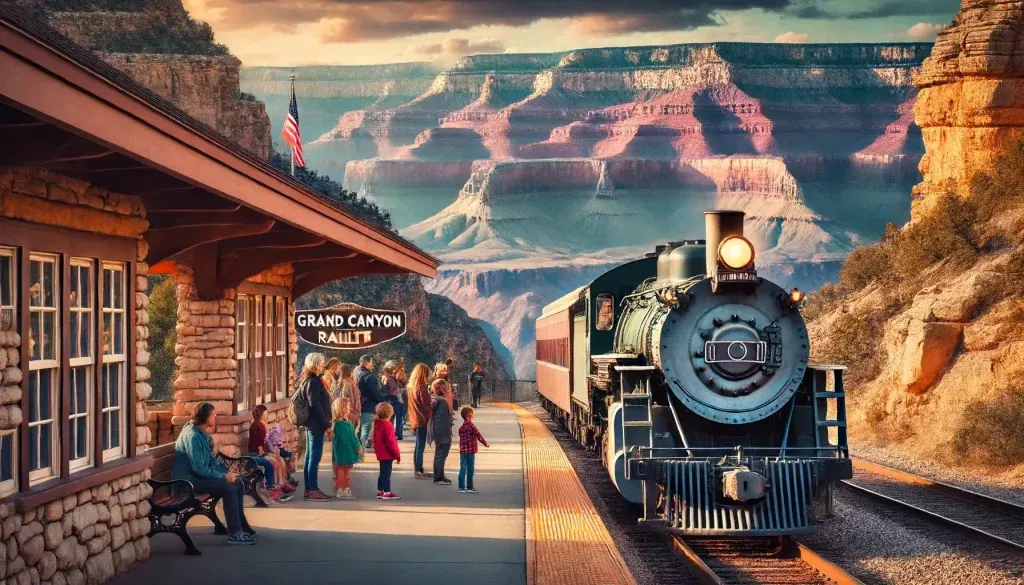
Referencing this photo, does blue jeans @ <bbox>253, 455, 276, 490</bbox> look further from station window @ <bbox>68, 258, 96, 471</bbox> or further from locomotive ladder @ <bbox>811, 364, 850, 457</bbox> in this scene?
locomotive ladder @ <bbox>811, 364, 850, 457</bbox>

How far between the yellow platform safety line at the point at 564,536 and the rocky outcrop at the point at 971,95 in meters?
23.6

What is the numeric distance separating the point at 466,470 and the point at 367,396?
3.98 metres

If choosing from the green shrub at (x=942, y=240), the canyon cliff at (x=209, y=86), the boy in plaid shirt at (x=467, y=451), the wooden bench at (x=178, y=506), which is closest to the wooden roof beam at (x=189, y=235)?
the wooden bench at (x=178, y=506)

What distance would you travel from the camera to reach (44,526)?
8641mm

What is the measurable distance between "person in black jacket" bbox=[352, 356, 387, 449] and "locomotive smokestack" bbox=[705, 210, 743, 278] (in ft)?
23.3

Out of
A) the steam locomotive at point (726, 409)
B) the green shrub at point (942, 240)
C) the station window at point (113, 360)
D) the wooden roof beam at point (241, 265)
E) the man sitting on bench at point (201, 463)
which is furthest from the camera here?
the green shrub at point (942, 240)

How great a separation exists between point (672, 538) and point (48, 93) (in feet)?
27.4

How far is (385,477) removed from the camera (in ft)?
49.9

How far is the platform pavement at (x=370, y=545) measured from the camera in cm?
1006

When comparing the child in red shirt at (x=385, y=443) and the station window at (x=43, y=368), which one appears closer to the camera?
the station window at (x=43, y=368)

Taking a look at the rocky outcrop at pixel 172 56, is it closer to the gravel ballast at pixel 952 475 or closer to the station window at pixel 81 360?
the gravel ballast at pixel 952 475

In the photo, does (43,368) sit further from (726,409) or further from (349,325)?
(349,325)

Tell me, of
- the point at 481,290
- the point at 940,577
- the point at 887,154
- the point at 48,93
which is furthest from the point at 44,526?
the point at 887,154

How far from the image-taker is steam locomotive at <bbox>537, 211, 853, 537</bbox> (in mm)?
12078
